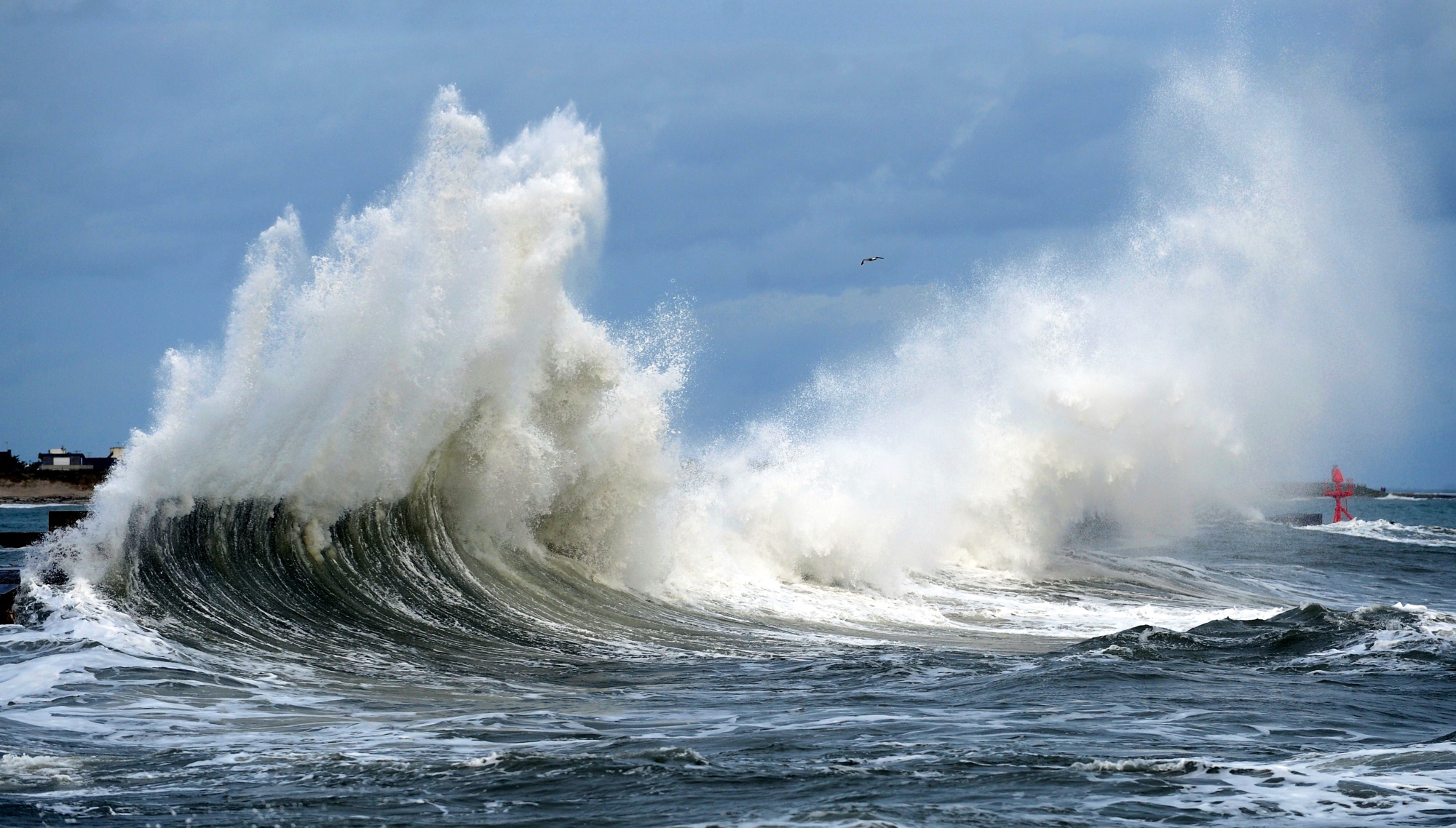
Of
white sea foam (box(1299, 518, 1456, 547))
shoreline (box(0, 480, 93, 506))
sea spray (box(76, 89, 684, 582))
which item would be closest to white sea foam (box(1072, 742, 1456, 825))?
sea spray (box(76, 89, 684, 582))

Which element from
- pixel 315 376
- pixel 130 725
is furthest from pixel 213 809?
pixel 315 376

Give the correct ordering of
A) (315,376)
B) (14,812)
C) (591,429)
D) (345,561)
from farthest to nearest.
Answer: (591,429), (315,376), (345,561), (14,812)

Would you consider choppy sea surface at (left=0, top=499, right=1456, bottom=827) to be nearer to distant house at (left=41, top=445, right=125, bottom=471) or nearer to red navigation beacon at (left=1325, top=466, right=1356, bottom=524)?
red navigation beacon at (left=1325, top=466, right=1356, bottom=524)

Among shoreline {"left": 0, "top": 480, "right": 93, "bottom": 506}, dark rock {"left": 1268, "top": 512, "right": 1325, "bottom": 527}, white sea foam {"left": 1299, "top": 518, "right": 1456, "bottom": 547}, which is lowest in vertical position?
white sea foam {"left": 1299, "top": 518, "right": 1456, "bottom": 547}

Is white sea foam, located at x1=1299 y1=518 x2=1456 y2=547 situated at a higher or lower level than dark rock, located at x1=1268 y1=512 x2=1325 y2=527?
lower

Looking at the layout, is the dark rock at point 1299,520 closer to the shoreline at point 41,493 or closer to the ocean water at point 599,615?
the ocean water at point 599,615

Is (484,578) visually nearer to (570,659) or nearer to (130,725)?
(570,659)

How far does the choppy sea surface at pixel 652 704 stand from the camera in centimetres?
590

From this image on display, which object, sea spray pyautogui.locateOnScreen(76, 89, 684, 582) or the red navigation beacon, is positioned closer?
sea spray pyautogui.locateOnScreen(76, 89, 684, 582)

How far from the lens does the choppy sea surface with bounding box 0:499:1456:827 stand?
5.90m

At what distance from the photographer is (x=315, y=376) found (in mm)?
14578

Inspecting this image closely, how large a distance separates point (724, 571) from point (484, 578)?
14.9ft

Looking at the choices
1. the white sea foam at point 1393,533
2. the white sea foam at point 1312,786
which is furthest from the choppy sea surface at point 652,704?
the white sea foam at point 1393,533

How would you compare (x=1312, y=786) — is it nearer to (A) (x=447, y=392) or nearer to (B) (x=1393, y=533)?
(A) (x=447, y=392)
